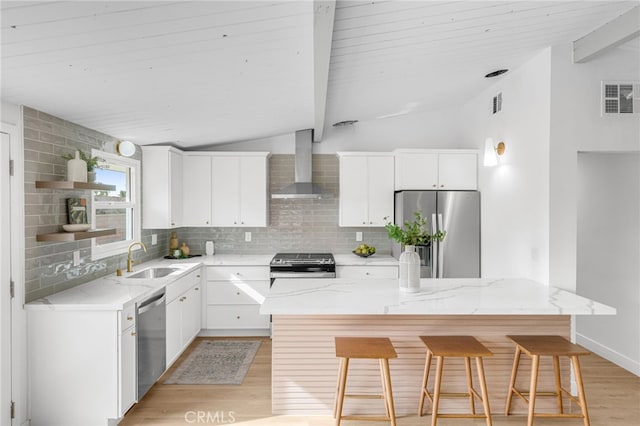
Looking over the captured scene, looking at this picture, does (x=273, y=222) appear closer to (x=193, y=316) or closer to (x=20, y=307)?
(x=193, y=316)

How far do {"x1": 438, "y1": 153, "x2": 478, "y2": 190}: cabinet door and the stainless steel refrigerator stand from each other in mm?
198

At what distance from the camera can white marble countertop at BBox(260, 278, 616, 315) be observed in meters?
2.43

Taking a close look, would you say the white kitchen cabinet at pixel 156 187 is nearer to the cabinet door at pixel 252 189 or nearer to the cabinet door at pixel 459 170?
the cabinet door at pixel 252 189

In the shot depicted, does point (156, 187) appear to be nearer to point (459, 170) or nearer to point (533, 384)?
point (459, 170)

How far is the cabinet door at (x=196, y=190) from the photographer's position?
480 centimetres

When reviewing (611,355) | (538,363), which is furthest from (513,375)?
(611,355)

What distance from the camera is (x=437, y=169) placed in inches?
183

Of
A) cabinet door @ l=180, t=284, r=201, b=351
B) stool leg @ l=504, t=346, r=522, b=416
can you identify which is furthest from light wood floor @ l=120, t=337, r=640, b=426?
cabinet door @ l=180, t=284, r=201, b=351

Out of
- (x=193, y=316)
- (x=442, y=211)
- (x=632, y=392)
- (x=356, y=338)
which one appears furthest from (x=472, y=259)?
(x=193, y=316)

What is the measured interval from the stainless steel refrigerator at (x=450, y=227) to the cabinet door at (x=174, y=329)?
2.59 meters

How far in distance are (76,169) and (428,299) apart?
2.71 m

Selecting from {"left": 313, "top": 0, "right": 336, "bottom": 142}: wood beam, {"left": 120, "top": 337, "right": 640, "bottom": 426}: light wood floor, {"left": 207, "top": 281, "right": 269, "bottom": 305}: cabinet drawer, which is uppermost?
{"left": 313, "top": 0, "right": 336, "bottom": 142}: wood beam

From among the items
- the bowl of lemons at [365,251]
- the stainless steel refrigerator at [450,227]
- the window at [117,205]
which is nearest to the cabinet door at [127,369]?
the window at [117,205]

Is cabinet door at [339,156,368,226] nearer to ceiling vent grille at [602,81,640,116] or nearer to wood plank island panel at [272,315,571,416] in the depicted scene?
wood plank island panel at [272,315,571,416]
